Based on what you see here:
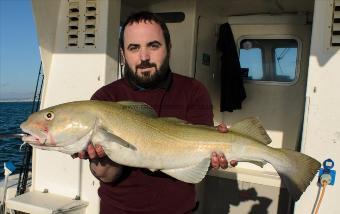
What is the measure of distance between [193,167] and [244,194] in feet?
9.30

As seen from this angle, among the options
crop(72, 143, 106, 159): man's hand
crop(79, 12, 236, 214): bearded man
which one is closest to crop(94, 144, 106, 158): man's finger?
crop(72, 143, 106, 159): man's hand

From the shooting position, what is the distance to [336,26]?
3666mm

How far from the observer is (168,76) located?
122 inches

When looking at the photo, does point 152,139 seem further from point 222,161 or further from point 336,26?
point 336,26

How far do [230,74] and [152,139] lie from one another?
366cm

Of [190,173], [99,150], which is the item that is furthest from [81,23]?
[190,173]

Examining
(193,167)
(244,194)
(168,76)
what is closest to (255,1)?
(244,194)

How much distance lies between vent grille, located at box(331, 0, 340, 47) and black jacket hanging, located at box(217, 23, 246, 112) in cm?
245

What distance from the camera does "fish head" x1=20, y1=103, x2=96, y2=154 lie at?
255 cm

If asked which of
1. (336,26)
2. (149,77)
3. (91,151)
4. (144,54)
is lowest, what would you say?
(91,151)

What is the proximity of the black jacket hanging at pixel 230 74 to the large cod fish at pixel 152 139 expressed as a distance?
3282 mm

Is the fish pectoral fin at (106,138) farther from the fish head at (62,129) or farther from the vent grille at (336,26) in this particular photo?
the vent grille at (336,26)

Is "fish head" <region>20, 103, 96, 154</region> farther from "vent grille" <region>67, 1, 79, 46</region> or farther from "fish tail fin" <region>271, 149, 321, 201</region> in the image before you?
"vent grille" <region>67, 1, 79, 46</region>

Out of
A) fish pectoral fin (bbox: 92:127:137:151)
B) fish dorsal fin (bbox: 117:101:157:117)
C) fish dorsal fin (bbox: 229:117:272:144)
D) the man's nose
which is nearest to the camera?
fish pectoral fin (bbox: 92:127:137:151)
